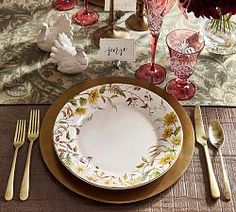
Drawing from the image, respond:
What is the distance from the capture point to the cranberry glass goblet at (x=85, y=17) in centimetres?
144

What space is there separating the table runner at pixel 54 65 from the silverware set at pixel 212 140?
0.08m

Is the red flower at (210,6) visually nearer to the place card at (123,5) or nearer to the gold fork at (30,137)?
the place card at (123,5)

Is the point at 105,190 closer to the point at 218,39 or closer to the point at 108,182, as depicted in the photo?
the point at 108,182

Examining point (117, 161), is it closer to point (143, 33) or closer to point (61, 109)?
point (61, 109)

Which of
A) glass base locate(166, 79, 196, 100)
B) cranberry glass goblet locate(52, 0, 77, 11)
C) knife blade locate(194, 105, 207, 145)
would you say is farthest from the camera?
cranberry glass goblet locate(52, 0, 77, 11)

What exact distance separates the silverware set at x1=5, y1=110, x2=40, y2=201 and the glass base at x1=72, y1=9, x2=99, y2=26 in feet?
1.33

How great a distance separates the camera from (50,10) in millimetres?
1492

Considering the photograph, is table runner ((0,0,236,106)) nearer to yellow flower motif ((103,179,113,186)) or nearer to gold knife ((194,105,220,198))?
gold knife ((194,105,220,198))

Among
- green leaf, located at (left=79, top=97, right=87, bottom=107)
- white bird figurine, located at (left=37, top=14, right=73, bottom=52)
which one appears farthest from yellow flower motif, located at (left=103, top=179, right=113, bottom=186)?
white bird figurine, located at (left=37, top=14, right=73, bottom=52)

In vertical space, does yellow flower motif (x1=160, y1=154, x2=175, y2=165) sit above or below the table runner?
above

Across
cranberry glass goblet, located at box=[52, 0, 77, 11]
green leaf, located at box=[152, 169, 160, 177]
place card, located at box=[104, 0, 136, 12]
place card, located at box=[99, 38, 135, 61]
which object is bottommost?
green leaf, located at box=[152, 169, 160, 177]

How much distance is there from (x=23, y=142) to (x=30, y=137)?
2cm

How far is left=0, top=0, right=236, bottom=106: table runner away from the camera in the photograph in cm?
122

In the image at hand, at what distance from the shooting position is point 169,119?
3.63 feet
